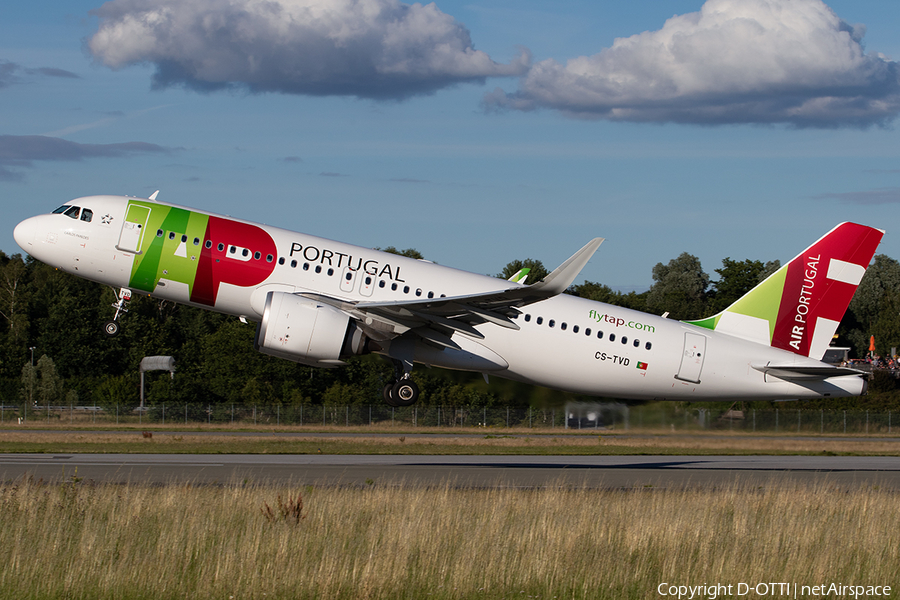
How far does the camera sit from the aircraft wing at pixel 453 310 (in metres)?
24.0

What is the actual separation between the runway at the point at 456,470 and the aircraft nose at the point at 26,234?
6.65 meters

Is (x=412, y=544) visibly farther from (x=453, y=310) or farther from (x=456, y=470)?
(x=456, y=470)

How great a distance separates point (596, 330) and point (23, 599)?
19.7 meters

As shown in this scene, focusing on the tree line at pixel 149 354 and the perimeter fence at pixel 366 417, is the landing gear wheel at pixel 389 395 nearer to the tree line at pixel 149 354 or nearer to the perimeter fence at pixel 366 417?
the perimeter fence at pixel 366 417

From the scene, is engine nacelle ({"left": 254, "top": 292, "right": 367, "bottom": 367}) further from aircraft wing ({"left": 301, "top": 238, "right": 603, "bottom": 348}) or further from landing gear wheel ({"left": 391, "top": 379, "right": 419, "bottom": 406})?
landing gear wheel ({"left": 391, "top": 379, "right": 419, "bottom": 406})

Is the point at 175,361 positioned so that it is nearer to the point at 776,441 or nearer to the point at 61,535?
the point at 776,441

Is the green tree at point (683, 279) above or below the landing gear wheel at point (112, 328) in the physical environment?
above

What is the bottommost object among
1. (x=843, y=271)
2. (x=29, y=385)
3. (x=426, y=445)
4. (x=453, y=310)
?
(x=29, y=385)

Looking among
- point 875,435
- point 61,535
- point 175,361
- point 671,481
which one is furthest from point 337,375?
point 61,535

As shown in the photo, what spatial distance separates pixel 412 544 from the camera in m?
Answer: 15.6

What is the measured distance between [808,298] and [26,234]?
25.2 meters

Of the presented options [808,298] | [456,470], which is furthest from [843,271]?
[456,470]

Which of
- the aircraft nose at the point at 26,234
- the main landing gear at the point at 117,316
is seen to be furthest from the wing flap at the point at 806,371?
the aircraft nose at the point at 26,234

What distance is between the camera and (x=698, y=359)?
30.6 metres
